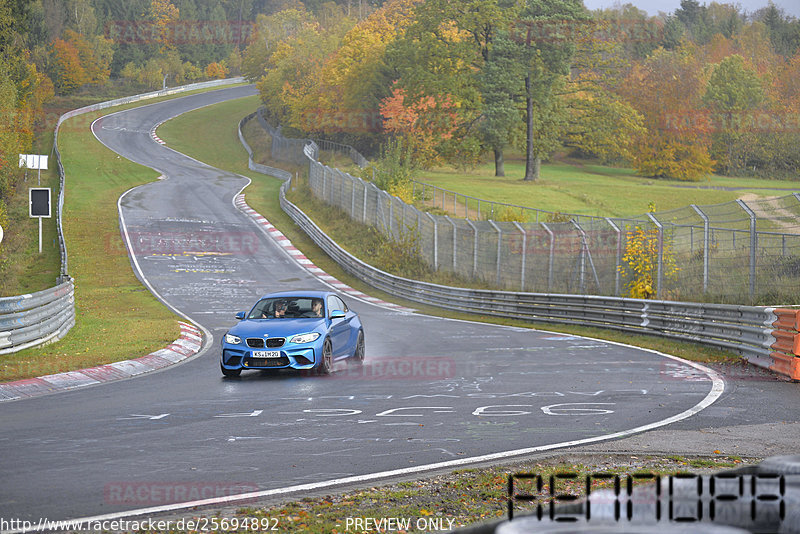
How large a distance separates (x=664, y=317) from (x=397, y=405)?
34.6ft

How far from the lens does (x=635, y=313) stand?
2172 centimetres

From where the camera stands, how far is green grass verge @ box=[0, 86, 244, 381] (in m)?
17.1

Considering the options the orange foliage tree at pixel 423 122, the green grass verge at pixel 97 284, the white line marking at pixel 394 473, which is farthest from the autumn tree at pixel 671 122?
the white line marking at pixel 394 473

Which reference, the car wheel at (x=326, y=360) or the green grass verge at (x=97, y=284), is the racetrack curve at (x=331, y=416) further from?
the green grass verge at (x=97, y=284)

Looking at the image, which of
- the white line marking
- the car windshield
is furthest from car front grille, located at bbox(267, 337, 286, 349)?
the white line marking

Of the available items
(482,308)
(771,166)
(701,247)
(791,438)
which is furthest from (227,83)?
(791,438)

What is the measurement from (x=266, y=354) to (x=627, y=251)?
11572mm

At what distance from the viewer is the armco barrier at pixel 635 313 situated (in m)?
15.5

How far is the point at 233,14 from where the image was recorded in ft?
621

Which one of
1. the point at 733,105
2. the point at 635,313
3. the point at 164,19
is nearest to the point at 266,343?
the point at 635,313

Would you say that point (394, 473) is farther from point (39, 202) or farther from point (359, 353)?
point (39, 202)

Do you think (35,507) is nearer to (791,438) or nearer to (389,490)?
(389,490)

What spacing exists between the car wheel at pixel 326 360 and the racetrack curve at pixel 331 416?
0.81ft

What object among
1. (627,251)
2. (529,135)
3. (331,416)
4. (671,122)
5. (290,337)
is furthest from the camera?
(671,122)
